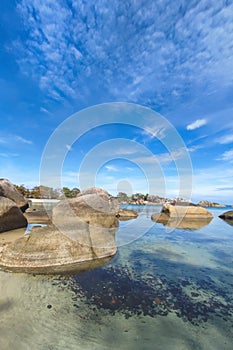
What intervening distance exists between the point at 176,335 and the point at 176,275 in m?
3.18

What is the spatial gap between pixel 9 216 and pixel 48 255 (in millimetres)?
6558

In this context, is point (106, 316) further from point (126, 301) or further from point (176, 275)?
point (176, 275)

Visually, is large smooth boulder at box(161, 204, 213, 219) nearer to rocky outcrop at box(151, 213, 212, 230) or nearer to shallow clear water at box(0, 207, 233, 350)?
rocky outcrop at box(151, 213, 212, 230)

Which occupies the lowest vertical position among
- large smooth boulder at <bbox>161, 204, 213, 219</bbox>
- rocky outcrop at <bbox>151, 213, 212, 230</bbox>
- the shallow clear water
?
the shallow clear water

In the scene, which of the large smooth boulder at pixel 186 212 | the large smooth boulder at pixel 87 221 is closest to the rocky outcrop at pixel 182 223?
the large smooth boulder at pixel 186 212

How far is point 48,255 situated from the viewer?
22.2 ft

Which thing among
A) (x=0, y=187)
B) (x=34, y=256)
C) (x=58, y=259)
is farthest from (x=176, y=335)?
(x=0, y=187)

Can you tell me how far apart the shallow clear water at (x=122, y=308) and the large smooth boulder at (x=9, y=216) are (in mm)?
6211

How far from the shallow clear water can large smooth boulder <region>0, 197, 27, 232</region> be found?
6.21 meters

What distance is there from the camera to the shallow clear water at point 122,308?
3.53m

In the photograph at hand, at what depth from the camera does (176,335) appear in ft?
12.2

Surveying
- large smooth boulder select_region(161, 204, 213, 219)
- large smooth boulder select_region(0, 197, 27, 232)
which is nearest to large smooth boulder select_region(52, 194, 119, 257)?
large smooth boulder select_region(0, 197, 27, 232)

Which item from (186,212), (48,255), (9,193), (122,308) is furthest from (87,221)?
(186,212)

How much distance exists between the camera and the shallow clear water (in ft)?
11.6
